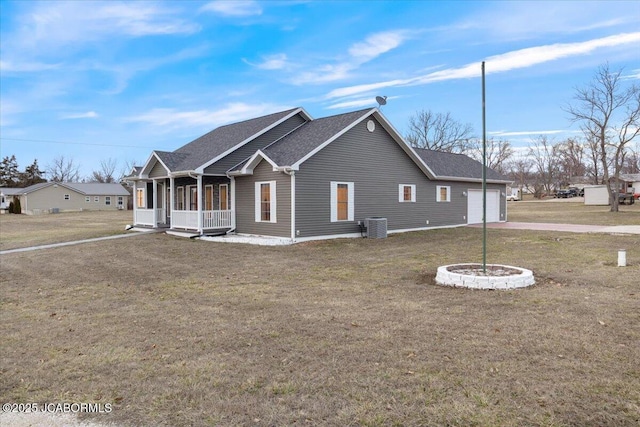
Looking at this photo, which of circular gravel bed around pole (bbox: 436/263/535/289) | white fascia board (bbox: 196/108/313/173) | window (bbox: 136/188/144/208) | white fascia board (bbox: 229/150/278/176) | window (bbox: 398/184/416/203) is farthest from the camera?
window (bbox: 136/188/144/208)

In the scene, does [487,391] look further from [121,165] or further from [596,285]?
[121,165]

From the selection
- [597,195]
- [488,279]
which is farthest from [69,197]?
[597,195]

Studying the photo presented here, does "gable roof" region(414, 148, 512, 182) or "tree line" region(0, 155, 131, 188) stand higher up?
"tree line" region(0, 155, 131, 188)

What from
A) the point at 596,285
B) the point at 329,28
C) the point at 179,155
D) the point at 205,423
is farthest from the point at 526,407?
the point at 179,155

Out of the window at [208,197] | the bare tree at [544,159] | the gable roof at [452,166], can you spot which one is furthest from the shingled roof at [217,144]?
the bare tree at [544,159]

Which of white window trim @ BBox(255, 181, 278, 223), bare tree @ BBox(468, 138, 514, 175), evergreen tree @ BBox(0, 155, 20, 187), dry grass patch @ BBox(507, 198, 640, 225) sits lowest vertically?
dry grass patch @ BBox(507, 198, 640, 225)

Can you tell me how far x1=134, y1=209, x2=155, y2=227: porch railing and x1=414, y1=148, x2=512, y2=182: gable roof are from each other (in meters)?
13.7

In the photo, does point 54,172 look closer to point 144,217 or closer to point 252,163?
point 144,217

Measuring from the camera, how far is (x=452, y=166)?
78.2ft

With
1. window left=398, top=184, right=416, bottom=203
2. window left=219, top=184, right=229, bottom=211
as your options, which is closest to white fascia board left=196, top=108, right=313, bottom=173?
window left=219, top=184, right=229, bottom=211

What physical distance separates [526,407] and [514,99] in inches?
817

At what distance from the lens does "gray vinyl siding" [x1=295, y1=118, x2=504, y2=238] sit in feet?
51.5

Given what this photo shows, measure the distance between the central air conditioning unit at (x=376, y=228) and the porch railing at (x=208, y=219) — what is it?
5668mm

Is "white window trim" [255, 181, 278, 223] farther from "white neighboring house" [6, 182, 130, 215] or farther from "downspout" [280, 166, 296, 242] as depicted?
"white neighboring house" [6, 182, 130, 215]
